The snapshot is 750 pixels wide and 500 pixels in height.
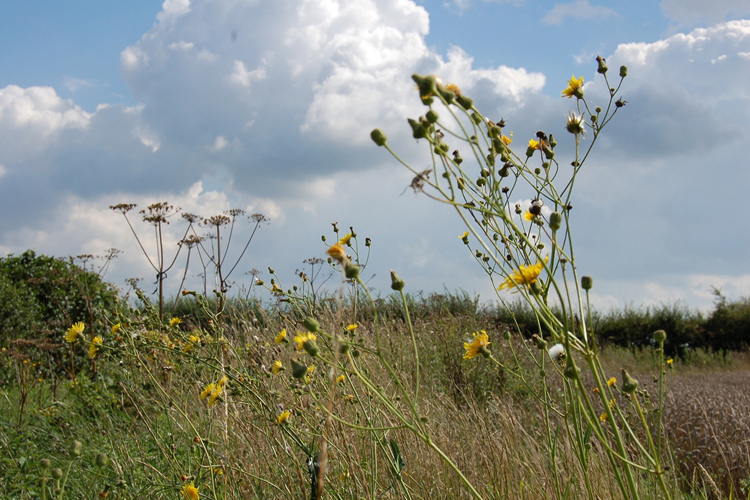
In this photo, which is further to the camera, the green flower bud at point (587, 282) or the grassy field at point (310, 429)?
the grassy field at point (310, 429)

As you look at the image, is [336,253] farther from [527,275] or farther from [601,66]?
[601,66]

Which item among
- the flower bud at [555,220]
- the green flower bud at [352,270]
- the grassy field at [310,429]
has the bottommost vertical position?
the grassy field at [310,429]

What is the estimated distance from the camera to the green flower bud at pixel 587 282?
1242mm

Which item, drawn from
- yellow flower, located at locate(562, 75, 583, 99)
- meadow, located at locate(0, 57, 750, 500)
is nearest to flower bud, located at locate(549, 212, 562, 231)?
meadow, located at locate(0, 57, 750, 500)

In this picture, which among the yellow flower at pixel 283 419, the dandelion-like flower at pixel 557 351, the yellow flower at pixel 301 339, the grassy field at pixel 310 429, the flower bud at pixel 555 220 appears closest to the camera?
the flower bud at pixel 555 220

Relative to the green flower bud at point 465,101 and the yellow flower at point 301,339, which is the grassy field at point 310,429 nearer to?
the yellow flower at point 301,339

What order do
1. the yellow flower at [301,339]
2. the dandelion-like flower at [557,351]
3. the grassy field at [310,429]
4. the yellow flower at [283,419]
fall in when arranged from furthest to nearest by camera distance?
the grassy field at [310,429], the yellow flower at [283,419], the dandelion-like flower at [557,351], the yellow flower at [301,339]

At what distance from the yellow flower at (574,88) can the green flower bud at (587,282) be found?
0.95 m

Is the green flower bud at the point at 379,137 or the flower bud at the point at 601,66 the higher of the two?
the flower bud at the point at 601,66

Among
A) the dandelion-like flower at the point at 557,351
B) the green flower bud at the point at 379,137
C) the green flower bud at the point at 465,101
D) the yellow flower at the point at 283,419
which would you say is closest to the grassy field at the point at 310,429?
the yellow flower at the point at 283,419

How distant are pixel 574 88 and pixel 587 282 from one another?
1.03m

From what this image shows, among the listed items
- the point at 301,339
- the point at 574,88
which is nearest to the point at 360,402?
the point at 301,339

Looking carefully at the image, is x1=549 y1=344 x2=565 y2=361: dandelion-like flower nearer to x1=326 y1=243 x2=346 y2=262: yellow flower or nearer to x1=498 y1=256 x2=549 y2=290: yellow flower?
x1=498 y1=256 x2=549 y2=290: yellow flower

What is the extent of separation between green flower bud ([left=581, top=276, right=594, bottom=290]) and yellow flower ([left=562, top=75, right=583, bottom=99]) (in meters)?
0.95
